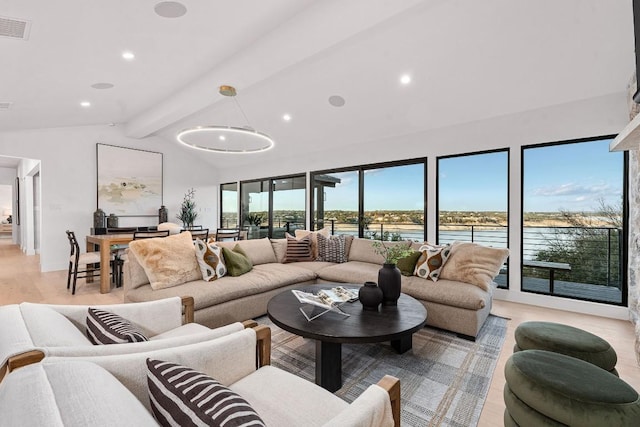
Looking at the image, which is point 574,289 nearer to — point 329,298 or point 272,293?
point 329,298

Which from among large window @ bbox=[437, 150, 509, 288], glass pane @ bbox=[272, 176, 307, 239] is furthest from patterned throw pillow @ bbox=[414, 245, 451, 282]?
glass pane @ bbox=[272, 176, 307, 239]

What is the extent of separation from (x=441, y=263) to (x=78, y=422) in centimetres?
343

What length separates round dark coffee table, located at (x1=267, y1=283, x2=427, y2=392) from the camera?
198cm

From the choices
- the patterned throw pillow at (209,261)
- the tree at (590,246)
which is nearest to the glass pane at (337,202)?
the tree at (590,246)

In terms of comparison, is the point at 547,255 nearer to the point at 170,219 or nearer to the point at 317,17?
the point at 317,17

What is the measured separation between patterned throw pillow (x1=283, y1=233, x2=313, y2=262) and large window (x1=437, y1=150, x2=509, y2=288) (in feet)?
7.40

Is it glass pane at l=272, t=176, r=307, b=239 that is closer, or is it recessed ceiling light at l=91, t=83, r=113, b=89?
recessed ceiling light at l=91, t=83, r=113, b=89

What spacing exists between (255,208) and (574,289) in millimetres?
6947

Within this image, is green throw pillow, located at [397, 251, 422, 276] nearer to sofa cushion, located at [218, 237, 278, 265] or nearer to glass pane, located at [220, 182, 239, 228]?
sofa cushion, located at [218, 237, 278, 265]

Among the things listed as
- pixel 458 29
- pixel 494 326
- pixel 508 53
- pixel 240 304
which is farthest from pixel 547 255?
pixel 240 304

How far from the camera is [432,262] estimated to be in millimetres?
3467

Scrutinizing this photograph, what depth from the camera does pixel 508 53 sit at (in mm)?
3273

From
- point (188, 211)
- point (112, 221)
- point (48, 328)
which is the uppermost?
point (188, 211)

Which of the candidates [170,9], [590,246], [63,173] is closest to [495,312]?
[590,246]
